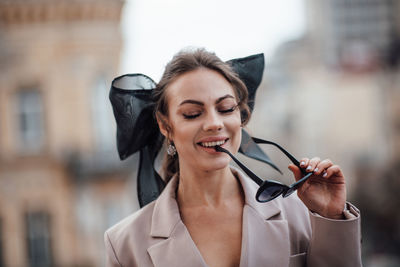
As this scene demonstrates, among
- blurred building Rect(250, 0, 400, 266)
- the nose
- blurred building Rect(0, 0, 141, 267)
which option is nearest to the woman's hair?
the nose

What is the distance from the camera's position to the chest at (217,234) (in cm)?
209

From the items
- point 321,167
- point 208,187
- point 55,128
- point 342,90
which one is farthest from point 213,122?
point 342,90

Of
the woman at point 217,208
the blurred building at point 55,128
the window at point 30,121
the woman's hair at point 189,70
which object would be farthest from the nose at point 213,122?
the window at point 30,121

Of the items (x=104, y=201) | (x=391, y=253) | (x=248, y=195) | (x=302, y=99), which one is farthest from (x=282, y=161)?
(x=248, y=195)

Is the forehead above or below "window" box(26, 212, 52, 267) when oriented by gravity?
above

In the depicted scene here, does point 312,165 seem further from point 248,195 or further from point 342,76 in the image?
point 342,76

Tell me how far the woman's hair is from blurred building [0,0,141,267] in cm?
1069

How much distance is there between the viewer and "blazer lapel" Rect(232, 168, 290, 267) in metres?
2.05

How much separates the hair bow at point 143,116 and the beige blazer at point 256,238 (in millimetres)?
176

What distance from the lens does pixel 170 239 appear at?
215 cm

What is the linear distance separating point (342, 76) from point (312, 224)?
84.4 ft

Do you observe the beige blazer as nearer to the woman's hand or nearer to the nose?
the woman's hand

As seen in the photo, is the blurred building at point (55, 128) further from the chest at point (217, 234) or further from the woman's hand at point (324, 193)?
the woman's hand at point (324, 193)

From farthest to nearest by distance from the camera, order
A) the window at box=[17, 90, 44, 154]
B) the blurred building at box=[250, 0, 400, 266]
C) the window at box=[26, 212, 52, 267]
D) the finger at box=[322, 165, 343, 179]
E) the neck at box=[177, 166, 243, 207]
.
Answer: the blurred building at box=[250, 0, 400, 266] < the window at box=[17, 90, 44, 154] < the window at box=[26, 212, 52, 267] < the neck at box=[177, 166, 243, 207] < the finger at box=[322, 165, 343, 179]
